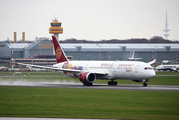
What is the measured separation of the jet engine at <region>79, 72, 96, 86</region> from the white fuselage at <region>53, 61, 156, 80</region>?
1.23 meters

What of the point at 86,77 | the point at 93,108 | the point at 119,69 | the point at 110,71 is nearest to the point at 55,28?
the point at 110,71

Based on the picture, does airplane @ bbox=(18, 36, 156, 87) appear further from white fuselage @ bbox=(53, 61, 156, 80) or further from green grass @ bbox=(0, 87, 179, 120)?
green grass @ bbox=(0, 87, 179, 120)

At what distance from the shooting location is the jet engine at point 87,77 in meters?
52.7

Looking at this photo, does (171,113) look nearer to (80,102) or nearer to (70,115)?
(70,115)

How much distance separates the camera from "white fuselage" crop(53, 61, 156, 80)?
5066 cm

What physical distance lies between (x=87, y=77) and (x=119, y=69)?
18.0 ft

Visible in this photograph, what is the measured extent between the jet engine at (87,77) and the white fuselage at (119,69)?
123 cm

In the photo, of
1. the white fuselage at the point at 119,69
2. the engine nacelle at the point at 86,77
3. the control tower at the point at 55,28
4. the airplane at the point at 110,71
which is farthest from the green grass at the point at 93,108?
the control tower at the point at 55,28

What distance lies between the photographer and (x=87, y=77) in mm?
52594

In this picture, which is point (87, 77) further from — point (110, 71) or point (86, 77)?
point (110, 71)

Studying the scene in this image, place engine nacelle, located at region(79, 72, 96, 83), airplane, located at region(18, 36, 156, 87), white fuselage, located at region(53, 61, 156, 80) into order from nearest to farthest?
white fuselage, located at region(53, 61, 156, 80), airplane, located at region(18, 36, 156, 87), engine nacelle, located at region(79, 72, 96, 83)

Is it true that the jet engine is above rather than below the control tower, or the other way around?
below

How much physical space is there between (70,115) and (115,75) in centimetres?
3072

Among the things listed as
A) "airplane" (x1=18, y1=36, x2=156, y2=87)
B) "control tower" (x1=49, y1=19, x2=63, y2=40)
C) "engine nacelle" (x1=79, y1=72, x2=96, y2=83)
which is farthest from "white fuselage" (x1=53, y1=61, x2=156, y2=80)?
"control tower" (x1=49, y1=19, x2=63, y2=40)
